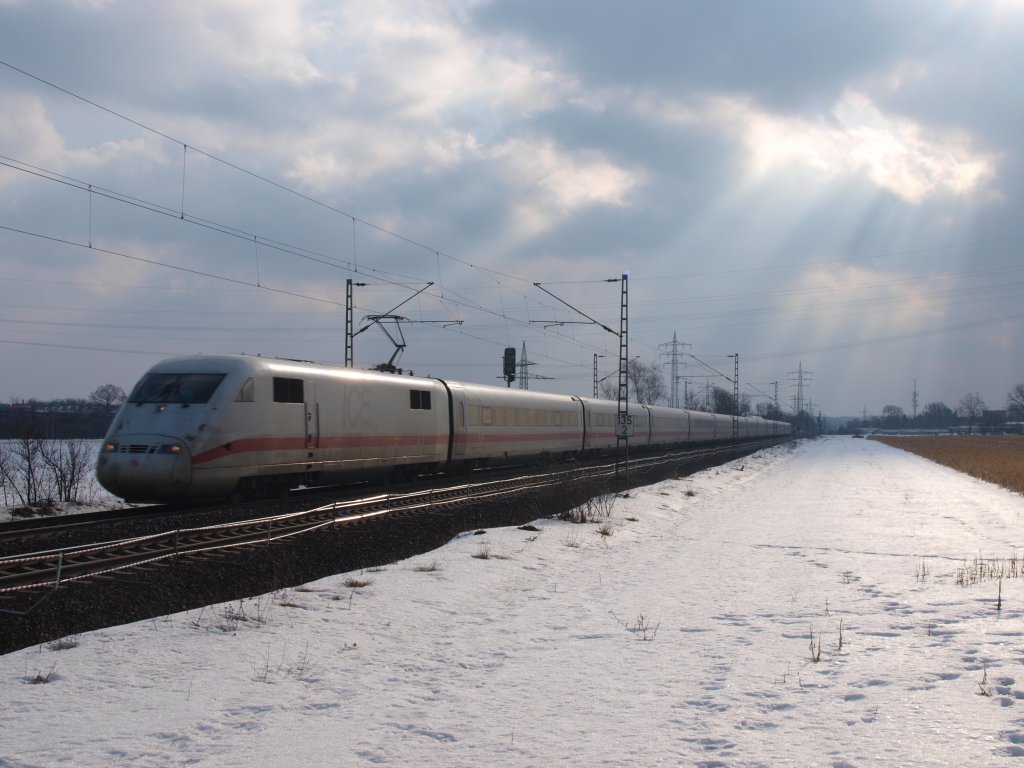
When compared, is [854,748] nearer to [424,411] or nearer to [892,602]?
[892,602]

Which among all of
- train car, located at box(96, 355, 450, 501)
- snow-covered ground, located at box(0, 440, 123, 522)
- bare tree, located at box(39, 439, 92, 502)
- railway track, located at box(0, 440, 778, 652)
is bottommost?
snow-covered ground, located at box(0, 440, 123, 522)

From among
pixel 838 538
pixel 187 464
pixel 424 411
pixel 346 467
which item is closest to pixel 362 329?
pixel 424 411

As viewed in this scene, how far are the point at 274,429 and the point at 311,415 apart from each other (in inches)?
53.6

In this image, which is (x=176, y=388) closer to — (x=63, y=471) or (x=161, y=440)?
(x=161, y=440)

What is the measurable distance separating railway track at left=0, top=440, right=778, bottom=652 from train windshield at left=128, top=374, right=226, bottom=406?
9.84 ft

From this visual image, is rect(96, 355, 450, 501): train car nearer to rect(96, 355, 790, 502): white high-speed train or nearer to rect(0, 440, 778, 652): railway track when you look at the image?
rect(96, 355, 790, 502): white high-speed train

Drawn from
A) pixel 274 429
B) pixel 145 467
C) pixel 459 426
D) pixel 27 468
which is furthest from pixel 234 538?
pixel 459 426

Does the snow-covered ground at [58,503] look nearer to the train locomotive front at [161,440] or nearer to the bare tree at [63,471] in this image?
the bare tree at [63,471]

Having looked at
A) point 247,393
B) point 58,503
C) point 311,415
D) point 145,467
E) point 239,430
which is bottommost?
point 58,503

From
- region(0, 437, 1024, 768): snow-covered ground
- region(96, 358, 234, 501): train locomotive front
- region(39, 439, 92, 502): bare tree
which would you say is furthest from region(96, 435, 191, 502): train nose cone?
region(0, 437, 1024, 768): snow-covered ground

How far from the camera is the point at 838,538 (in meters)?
15.4

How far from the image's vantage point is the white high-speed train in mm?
16234

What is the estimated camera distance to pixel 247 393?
17281 millimetres

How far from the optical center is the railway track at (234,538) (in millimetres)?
9078
